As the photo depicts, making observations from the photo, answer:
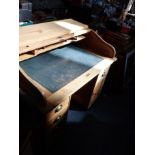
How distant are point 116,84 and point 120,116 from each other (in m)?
0.60

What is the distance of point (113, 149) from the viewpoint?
2043mm

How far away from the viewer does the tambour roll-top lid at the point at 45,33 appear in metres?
1.47

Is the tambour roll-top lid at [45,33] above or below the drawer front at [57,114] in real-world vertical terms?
above

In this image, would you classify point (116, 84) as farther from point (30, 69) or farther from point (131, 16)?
point (30, 69)

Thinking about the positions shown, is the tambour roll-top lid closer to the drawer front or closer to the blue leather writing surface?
the blue leather writing surface

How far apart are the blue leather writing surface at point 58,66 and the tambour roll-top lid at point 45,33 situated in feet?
0.63

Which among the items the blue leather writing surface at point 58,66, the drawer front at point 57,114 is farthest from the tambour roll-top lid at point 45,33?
the drawer front at point 57,114

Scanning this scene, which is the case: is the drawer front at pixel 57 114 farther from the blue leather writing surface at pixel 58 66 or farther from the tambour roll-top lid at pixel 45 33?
the tambour roll-top lid at pixel 45 33

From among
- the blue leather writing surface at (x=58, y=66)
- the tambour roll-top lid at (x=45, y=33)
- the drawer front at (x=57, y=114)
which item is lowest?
the drawer front at (x=57, y=114)

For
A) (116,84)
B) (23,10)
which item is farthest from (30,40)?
(116,84)

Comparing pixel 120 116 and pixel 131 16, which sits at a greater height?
pixel 131 16
